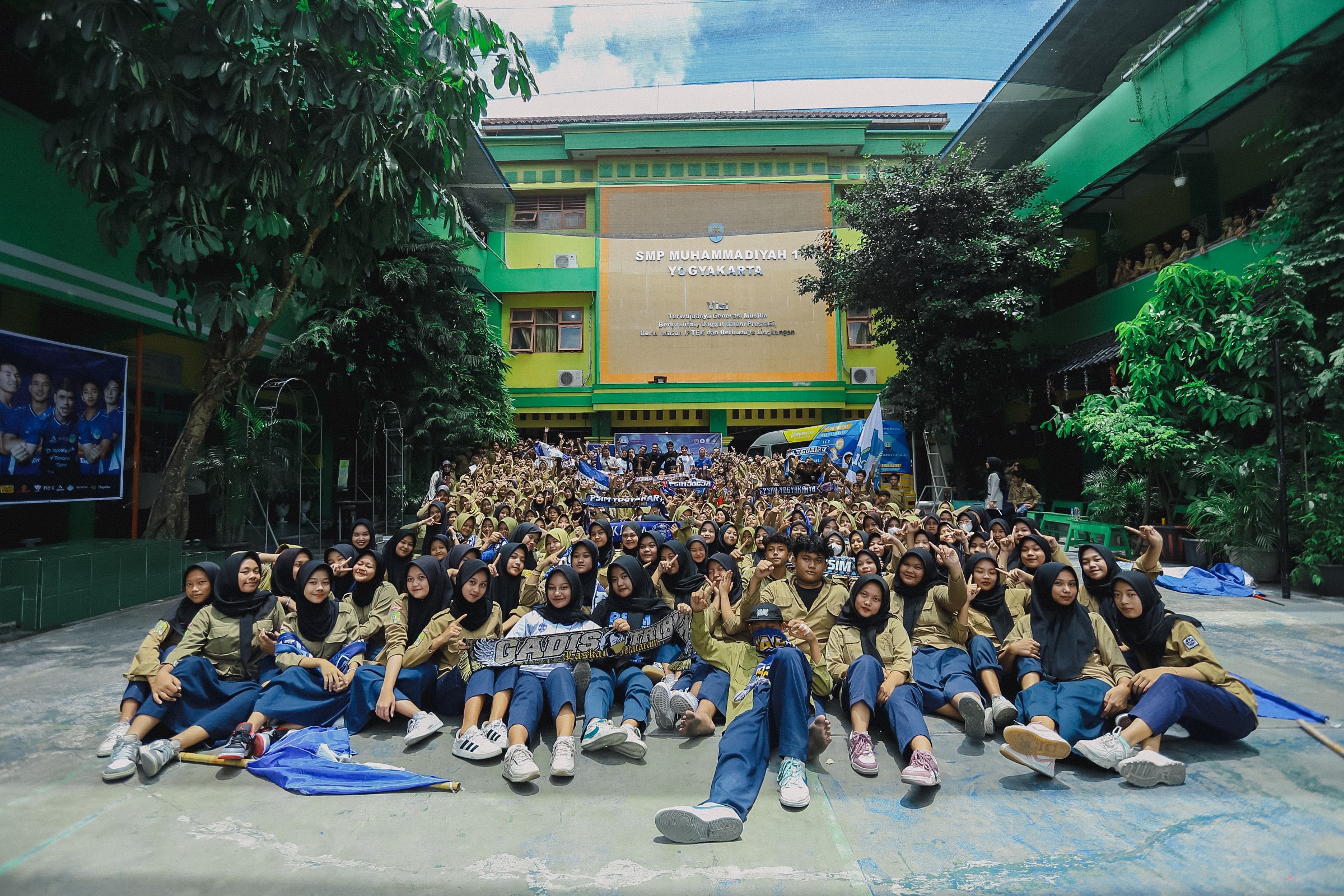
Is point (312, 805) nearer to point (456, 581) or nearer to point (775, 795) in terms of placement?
point (456, 581)

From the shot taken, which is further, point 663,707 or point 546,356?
point 546,356

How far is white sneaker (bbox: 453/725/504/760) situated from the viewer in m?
3.68

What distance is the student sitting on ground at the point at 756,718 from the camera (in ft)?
9.41

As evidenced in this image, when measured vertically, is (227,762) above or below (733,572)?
below

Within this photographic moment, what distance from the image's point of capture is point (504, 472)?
41.5 ft

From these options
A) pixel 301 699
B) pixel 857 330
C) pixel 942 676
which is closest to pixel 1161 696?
pixel 942 676

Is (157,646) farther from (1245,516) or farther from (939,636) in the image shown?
(1245,516)

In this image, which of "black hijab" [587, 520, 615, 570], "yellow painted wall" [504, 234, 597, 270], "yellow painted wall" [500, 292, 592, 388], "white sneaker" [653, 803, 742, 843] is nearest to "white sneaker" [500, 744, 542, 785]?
"white sneaker" [653, 803, 742, 843]

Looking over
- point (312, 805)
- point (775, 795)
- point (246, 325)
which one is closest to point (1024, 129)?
point (246, 325)

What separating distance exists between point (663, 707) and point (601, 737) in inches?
22.4

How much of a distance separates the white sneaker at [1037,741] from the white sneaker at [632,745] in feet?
5.72

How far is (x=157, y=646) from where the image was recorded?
404 centimetres

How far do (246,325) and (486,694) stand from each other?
6.70 meters

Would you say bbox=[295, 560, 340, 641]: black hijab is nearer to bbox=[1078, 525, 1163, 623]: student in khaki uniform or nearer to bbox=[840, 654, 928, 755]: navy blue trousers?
bbox=[840, 654, 928, 755]: navy blue trousers
